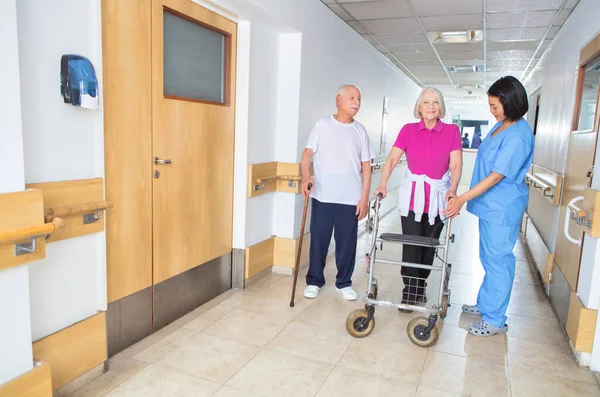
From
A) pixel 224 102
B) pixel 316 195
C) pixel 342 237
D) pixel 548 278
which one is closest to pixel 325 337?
pixel 342 237

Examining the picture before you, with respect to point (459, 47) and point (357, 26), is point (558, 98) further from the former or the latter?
point (357, 26)

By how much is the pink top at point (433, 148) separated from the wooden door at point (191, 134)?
1.38 m

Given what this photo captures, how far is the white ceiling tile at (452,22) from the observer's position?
488 centimetres

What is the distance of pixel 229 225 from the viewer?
12.1 feet

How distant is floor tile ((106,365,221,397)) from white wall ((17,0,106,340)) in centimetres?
41

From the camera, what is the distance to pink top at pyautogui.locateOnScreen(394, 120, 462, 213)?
3.13 meters

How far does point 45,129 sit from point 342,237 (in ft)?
7.30

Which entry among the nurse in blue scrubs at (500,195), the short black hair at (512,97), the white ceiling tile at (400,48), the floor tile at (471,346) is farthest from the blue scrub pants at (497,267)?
the white ceiling tile at (400,48)

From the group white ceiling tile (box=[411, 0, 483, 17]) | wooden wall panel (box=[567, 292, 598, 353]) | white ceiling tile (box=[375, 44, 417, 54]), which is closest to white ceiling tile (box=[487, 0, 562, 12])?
white ceiling tile (box=[411, 0, 483, 17])

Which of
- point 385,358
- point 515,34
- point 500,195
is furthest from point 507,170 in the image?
point 515,34

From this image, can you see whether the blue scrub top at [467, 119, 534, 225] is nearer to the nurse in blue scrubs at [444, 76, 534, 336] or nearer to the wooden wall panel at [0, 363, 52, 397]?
the nurse in blue scrubs at [444, 76, 534, 336]

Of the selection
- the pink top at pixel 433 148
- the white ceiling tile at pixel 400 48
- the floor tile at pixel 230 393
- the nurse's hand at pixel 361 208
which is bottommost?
the floor tile at pixel 230 393

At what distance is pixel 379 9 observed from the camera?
4660 mm

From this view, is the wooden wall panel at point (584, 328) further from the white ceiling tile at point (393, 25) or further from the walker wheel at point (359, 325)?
the white ceiling tile at point (393, 25)
